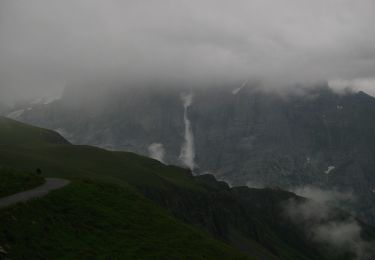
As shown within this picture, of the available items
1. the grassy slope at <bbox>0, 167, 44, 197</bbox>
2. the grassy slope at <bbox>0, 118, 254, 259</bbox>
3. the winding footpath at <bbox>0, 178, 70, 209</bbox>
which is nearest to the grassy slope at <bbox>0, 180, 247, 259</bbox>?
the grassy slope at <bbox>0, 118, 254, 259</bbox>

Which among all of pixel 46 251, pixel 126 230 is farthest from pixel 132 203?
pixel 46 251

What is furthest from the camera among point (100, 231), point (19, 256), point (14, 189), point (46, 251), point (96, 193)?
point (96, 193)

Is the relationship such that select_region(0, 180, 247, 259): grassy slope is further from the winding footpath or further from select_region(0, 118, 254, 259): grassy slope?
the winding footpath

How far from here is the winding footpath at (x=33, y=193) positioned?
58.6m

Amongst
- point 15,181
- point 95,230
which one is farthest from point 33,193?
point 95,230

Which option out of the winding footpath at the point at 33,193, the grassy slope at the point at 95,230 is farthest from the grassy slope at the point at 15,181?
the grassy slope at the point at 95,230

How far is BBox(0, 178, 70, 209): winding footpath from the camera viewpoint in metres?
58.6

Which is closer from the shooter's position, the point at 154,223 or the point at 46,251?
the point at 46,251

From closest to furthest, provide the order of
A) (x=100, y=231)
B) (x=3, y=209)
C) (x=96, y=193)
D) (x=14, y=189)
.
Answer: (x=3, y=209), (x=100, y=231), (x=14, y=189), (x=96, y=193)

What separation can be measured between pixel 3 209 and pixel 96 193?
20.5 metres

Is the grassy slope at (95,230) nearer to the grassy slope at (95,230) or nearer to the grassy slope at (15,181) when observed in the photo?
the grassy slope at (95,230)

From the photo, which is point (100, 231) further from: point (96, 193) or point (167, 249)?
point (96, 193)

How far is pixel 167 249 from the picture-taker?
62312mm

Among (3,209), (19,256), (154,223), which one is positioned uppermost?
(154,223)
